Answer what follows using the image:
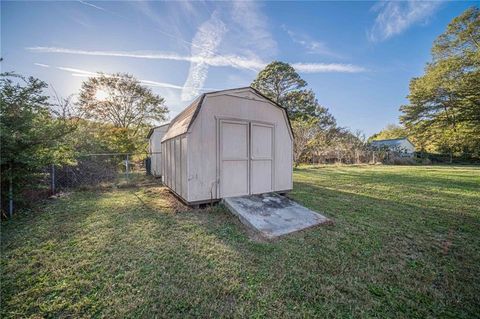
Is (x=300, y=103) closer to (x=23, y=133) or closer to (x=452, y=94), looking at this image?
(x=452, y=94)

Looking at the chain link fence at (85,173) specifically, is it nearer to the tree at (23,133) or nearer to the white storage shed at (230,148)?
the tree at (23,133)

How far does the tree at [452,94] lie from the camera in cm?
1628

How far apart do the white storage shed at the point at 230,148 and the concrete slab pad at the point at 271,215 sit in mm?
411

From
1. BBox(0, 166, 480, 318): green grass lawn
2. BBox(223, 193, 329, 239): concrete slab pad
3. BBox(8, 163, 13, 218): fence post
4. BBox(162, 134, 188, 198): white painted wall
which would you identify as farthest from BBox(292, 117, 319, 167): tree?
BBox(8, 163, 13, 218): fence post

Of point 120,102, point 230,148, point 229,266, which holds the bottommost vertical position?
point 229,266

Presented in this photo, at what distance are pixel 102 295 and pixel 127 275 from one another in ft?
1.06

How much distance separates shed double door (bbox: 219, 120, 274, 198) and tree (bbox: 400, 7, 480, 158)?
22.0m

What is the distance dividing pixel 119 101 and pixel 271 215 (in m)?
19.7

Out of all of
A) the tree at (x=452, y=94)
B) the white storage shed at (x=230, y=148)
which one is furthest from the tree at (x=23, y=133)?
the tree at (x=452, y=94)

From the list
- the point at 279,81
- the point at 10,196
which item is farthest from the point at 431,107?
the point at 10,196

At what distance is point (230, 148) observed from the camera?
481cm

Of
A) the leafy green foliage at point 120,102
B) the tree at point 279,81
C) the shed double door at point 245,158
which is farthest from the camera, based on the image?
the tree at point 279,81

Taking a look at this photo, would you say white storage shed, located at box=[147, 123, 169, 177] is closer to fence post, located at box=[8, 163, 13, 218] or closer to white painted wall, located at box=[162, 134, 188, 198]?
white painted wall, located at box=[162, 134, 188, 198]

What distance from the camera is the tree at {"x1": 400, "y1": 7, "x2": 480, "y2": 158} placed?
53.4 feet
